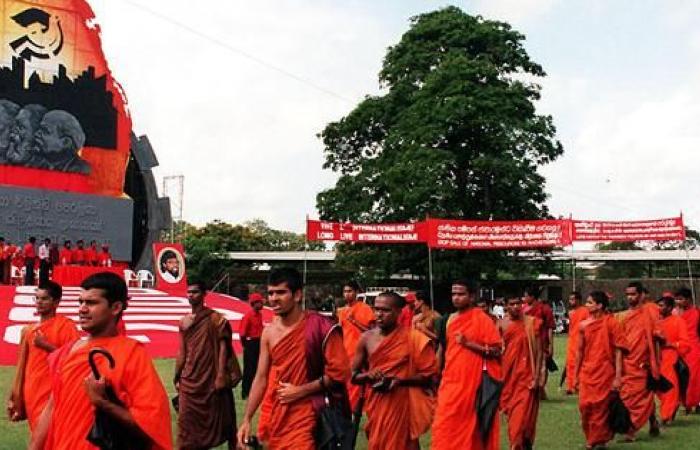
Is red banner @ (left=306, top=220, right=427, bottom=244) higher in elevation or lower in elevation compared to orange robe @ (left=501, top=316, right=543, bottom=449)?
higher

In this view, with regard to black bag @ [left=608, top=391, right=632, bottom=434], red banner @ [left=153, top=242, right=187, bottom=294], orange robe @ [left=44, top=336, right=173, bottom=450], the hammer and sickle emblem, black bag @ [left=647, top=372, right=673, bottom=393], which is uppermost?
the hammer and sickle emblem

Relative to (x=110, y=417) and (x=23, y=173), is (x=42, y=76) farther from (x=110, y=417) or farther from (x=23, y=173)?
(x=110, y=417)

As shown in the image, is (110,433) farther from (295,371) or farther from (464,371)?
(464,371)

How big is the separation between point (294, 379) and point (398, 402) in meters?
1.90

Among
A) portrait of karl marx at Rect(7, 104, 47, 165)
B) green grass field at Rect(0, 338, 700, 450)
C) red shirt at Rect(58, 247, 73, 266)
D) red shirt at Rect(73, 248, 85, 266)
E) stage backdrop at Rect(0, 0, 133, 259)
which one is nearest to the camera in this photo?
green grass field at Rect(0, 338, 700, 450)

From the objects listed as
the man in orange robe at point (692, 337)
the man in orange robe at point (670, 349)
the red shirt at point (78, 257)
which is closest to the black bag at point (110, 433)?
the man in orange robe at point (670, 349)

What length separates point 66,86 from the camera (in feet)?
108

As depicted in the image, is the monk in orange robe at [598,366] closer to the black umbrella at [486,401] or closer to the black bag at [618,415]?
the black bag at [618,415]

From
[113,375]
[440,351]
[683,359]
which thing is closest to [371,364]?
[440,351]

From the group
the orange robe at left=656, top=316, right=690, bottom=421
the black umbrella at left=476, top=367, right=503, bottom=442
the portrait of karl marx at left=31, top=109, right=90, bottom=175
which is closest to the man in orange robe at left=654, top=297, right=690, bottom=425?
the orange robe at left=656, top=316, right=690, bottom=421

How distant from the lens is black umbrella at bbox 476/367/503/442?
7.39 meters

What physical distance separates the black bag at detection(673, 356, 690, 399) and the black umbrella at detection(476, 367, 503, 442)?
561 centimetres

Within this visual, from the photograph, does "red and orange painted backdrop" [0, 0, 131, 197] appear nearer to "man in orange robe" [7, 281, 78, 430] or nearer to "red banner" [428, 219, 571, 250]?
"red banner" [428, 219, 571, 250]

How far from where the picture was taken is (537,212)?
3083 centimetres
